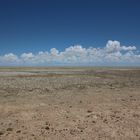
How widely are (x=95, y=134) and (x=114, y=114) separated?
3.59 meters

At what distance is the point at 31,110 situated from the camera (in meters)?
13.1

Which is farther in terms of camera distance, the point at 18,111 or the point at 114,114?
the point at 18,111

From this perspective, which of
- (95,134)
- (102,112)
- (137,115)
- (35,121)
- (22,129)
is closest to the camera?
(95,134)

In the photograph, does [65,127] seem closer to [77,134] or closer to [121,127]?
[77,134]

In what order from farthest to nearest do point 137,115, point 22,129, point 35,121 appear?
1. point 137,115
2. point 35,121
3. point 22,129

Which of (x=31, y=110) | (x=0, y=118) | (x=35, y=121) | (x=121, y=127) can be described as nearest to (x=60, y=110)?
(x=31, y=110)

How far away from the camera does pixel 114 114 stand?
12.0 m

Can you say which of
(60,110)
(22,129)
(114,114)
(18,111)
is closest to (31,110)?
(18,111)

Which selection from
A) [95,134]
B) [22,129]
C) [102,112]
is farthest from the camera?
[102,112]

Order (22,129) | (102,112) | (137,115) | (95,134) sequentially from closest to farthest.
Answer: (95,134) < (22,129) < (137,115) < (102,112)

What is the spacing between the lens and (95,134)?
343 inches

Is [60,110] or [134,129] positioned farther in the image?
[60,110]

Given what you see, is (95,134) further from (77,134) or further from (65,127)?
(65,127)

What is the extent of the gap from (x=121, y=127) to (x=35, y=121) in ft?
13.7
